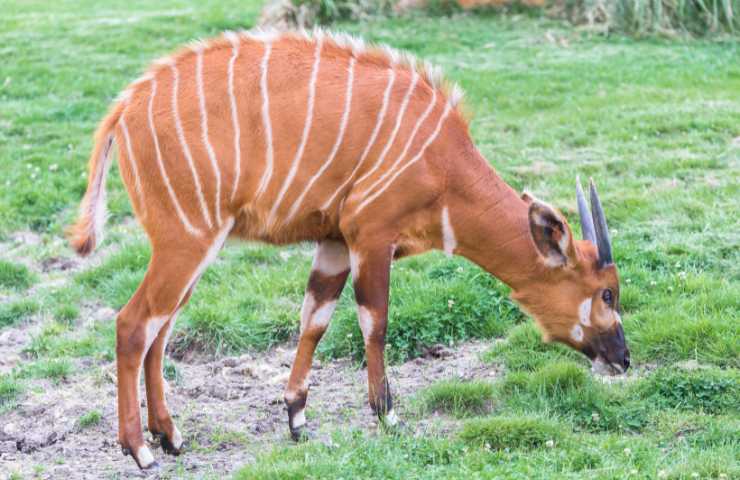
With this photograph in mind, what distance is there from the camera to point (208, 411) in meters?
6.09

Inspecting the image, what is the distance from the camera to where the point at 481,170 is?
5668mm

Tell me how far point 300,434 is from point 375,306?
77 centimetres

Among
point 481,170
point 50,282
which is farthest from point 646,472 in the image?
point 50,282

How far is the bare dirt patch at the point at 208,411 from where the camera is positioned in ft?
17.9

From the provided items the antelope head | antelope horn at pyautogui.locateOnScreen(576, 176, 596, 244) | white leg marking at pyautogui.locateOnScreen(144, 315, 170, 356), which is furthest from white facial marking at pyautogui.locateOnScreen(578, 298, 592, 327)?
white leg marking at pyautogui.locateOnScreen(144, 315, 170, 356)

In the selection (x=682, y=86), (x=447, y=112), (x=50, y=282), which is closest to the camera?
(x=447, y=112)

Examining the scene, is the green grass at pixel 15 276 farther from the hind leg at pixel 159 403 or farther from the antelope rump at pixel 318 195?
the hind leg at pixel 159 403

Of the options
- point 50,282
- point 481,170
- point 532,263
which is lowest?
point 50,282

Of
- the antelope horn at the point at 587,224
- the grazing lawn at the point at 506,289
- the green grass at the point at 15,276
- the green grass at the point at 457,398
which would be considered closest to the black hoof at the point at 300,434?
the grazing lawn at the point at 506,289

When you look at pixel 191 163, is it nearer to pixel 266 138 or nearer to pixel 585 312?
pixel 266 138

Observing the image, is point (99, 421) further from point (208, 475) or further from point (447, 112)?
point (447, 112)

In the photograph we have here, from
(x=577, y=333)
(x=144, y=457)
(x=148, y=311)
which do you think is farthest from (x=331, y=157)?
(x=144, y=457)

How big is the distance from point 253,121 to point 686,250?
3400 mm

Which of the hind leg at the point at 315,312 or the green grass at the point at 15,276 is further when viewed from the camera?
the green grass at the point at 15,276
